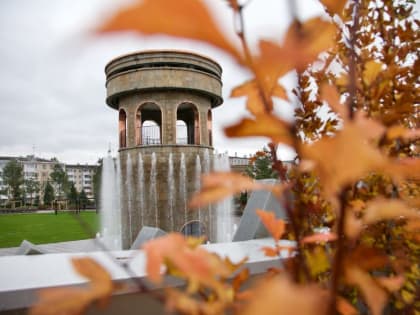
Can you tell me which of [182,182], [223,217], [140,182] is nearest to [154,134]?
[140,182]

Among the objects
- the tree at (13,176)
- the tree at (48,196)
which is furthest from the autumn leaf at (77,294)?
the tree at (48,196)

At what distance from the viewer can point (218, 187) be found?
276mm

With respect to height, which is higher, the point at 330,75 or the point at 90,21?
the point at 330,75

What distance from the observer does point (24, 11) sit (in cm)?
35

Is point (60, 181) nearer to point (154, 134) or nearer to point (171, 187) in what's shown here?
point (154, 134)

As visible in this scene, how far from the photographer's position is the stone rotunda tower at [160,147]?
9070mm

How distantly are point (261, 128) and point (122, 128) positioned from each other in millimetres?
10344

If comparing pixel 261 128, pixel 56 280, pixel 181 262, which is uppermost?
pixel 261 128

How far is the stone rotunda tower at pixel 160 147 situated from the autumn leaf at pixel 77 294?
8.99 m

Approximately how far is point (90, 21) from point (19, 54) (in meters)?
0.34

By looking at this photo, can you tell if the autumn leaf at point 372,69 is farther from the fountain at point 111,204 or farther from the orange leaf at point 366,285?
the fountain at point 111,204

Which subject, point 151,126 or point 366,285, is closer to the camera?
point 366,285

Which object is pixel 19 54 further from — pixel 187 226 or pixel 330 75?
pixel 187 226

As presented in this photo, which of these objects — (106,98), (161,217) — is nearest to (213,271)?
(161,217)
